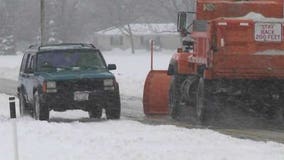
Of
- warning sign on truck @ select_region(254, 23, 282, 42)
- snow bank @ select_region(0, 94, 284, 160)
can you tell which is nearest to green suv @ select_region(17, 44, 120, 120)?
snow bank @ select_region(0, 94, 284, 160)

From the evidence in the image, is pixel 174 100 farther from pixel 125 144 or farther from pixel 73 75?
pixel 125 144

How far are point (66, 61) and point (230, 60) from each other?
12.6 feet

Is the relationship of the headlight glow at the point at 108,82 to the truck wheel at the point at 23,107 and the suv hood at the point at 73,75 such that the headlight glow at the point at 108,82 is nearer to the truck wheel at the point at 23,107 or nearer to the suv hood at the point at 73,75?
the suv hood at the point at 73,75

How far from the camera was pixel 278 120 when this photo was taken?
1573 centimetres

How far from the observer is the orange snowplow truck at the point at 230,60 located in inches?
555

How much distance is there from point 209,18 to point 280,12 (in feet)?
4.82

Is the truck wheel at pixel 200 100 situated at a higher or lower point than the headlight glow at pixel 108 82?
lower

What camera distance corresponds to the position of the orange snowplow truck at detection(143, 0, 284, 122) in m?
14.1

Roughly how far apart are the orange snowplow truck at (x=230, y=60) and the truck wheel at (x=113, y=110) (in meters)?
1.68

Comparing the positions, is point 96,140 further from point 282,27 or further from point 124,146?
point 282,27

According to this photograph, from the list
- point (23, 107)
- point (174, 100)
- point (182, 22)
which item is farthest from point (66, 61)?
point (174, 100)

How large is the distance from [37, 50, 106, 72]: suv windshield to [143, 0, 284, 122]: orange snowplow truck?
80.0 inches

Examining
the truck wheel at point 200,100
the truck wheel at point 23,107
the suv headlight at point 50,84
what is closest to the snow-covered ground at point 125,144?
the suv headlight at point 50,84

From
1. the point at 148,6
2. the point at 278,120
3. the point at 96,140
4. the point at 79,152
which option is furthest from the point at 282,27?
the point at 148,6
